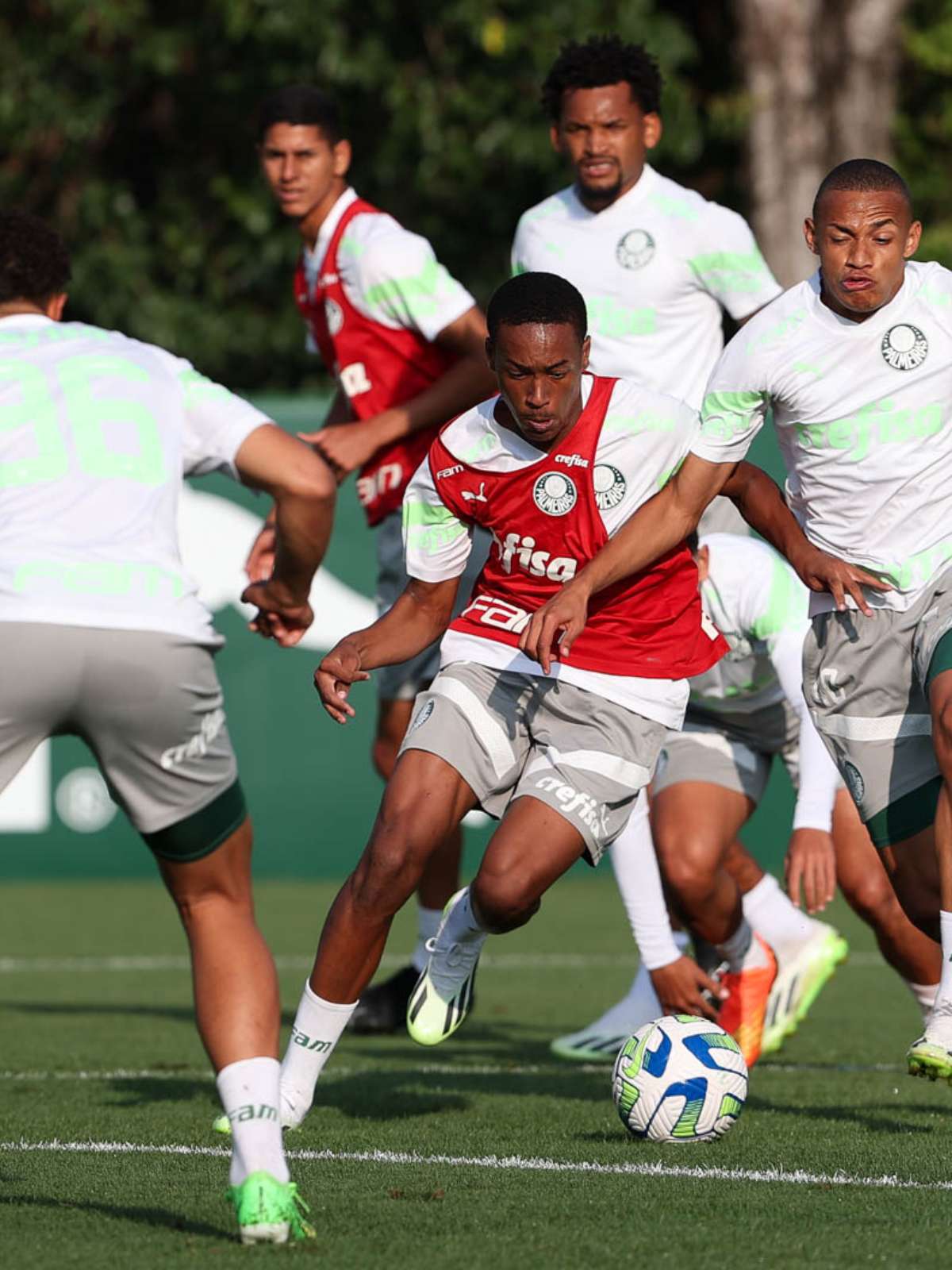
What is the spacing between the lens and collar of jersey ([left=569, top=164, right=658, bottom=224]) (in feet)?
25.2

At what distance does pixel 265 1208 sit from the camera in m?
4.38

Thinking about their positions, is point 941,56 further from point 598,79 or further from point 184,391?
point 184,391

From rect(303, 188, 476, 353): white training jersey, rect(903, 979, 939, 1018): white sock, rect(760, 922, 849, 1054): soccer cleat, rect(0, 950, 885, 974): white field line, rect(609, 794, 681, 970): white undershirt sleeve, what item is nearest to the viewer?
rect(903, 979, 939, 1018): white sock

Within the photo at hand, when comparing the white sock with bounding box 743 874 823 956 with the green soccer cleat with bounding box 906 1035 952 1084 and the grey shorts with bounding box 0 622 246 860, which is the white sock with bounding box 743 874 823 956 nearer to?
the green soccer cleat with bounding box 906 1035 952 1084

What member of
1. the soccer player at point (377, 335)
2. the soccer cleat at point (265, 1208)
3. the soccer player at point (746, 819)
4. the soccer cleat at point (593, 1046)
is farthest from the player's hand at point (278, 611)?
the soccer cleat at point (593, 1046)

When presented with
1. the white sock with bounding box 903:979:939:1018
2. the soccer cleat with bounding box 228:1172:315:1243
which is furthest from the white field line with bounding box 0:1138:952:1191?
the white sock with bounding box 903:979:939:1018

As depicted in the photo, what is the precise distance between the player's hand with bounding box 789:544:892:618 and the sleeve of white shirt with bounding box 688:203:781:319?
1826mm

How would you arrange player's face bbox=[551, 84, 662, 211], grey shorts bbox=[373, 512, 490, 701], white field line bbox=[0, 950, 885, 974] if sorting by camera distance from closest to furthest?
player's face bbox=[551, 84, 662, 211] → grey shorts bbox=[373, 512, 490, 701] → white field line bbox=[0, 950, 885, 974]

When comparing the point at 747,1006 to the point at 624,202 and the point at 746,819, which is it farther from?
the point at 624,202

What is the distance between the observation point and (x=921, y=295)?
19.4ft

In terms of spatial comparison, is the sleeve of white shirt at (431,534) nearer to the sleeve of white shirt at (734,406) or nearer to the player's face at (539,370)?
the player's face at (539,370)

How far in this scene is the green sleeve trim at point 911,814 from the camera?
5.95 m

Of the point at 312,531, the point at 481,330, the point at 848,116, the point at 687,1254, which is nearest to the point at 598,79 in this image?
the point at 481,330

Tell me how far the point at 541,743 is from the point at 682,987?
4.25 feet
